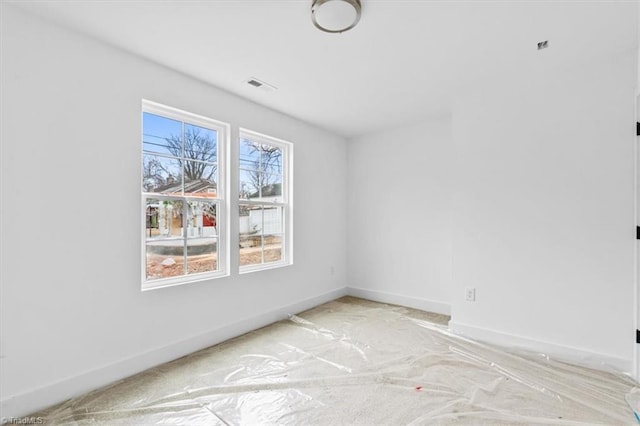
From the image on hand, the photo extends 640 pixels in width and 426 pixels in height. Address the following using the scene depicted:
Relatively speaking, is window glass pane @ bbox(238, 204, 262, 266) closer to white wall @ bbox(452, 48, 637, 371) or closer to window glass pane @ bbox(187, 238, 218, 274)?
window glass pane @ bbox(187, 238, 218, 274)

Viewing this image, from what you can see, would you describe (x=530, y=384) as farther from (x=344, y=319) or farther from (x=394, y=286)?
(x=394, y=286)

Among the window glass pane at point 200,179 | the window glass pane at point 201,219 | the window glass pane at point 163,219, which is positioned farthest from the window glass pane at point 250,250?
the window glass pane at point 163,219

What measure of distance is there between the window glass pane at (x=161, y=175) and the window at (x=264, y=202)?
2.33 ft

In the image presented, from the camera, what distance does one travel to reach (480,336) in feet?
10.1

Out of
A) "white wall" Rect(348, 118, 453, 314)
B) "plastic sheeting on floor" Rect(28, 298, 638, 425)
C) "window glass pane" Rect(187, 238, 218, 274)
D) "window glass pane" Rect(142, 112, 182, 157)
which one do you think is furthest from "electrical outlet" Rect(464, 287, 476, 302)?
"window glass pane" Rect(142, 112, 182, 157)

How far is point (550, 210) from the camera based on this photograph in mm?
2766

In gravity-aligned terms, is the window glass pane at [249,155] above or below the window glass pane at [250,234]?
above

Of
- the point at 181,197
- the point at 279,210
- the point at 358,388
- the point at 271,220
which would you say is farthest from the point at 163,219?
the point at 358,388

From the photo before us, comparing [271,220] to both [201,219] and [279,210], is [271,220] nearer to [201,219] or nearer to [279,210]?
[279,210]

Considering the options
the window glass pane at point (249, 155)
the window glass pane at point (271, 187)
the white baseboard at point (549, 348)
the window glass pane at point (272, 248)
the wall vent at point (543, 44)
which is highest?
the wall vent at point (543, 44)

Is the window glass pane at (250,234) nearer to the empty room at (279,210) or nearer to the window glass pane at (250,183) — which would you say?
the empty room at (279,210)

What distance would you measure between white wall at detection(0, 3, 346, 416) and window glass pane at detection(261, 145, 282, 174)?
2.98ft

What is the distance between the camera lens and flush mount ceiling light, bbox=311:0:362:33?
1.82 metres

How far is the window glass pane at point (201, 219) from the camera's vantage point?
2920 millimetres
